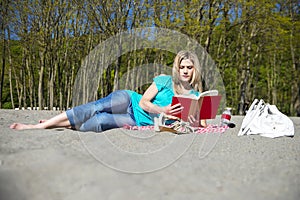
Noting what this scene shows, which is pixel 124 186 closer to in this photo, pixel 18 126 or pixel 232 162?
pixel 232 162

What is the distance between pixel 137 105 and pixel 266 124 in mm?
1362

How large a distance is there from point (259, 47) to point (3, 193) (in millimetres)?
15354

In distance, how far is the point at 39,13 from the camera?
13.7 meters

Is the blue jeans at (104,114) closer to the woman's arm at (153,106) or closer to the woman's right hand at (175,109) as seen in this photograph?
the woman's arm at (153,106)

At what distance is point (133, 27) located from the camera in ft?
40.9

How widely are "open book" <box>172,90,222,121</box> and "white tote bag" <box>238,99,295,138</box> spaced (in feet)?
1.54

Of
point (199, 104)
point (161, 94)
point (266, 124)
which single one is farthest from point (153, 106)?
point (266, 124)

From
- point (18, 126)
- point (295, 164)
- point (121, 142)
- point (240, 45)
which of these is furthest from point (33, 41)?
point (295, 164)

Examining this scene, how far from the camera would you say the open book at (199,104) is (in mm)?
2955

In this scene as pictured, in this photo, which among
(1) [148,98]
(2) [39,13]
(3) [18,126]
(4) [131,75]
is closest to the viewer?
(3) [18,126]

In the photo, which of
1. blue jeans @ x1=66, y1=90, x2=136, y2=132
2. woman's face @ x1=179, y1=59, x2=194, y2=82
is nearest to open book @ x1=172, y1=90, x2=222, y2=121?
woman's face @ x1=179, y1=59, x2=194, y2=82

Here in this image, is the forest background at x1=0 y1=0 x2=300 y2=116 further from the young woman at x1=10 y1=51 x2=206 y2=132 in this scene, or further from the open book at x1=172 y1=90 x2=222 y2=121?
the open book at x1=172 y1=90 x2=222 y2=121

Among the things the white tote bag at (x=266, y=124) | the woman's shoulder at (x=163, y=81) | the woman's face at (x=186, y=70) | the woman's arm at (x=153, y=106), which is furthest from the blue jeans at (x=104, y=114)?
the white tote bag at (x=266, y=124)

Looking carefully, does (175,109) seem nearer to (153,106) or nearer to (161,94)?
(153,106)
